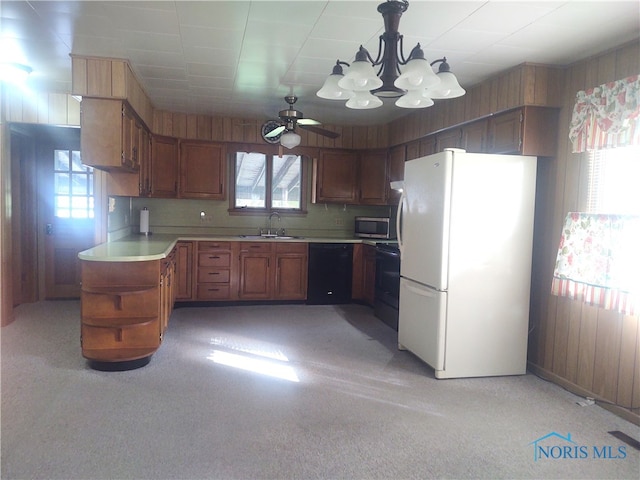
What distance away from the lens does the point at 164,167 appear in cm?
560

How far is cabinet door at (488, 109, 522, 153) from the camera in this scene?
11.4 ft

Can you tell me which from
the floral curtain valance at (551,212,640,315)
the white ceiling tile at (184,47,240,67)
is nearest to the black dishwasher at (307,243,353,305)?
the white ceiling tile at (184,47,240,67)

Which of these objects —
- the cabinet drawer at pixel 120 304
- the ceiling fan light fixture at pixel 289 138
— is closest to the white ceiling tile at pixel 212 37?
the ceiling fan light fixture at pixel 289 138

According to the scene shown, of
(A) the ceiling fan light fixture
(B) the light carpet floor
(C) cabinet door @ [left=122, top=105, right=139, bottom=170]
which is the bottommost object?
(B) the light carpet floor

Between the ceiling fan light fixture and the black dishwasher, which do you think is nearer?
the ceiling fan light fixture

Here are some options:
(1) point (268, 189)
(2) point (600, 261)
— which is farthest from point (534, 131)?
(1) point (268, 189)

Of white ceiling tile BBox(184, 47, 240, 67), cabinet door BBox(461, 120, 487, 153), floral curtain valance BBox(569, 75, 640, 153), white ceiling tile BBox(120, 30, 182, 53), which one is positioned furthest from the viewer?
cabinet door BBox(461, 120, 487, 153)

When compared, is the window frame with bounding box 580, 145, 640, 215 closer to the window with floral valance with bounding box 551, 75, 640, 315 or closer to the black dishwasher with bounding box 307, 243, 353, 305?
the window with floral valance with bounding box 551, 75, 640, 315

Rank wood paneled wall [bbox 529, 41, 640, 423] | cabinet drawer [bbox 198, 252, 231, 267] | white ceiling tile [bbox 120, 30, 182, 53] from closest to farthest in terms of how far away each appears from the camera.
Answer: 1. wood paneled wall [bbox 529, 41, 640, 423]
2. white ceiling tile [bbox 120, 30, 182, 53]
3. cabinet drawer [bbox 198, 252, 231, 267]

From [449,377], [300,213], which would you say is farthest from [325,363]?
[300,213]

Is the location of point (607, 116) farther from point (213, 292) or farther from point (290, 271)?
point (213, 292)

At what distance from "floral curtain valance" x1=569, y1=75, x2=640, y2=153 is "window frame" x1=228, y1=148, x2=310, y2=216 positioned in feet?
11.9

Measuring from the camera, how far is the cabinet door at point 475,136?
3943mm

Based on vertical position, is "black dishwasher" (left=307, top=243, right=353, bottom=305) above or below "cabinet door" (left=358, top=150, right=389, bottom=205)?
below
